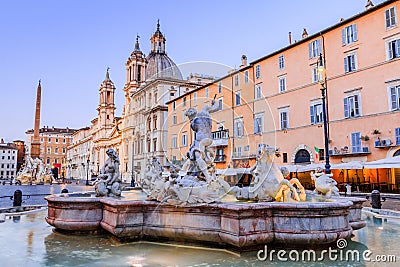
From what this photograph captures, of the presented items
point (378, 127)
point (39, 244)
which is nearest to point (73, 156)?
point (378, 127)

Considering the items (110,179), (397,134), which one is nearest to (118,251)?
(110,179)

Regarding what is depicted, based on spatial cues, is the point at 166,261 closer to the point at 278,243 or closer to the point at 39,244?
the point at 278,243

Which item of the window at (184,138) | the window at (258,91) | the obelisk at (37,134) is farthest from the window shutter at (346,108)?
the obelisk at (37,134)

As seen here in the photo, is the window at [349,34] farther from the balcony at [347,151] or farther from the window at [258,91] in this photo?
the window at [258,91]

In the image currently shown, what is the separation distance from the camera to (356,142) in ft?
77.4

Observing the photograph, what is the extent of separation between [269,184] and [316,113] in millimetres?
21370

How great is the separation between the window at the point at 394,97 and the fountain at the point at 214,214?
1750 centimetres

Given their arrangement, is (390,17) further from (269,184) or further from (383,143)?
(269,184)

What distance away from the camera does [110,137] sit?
7744 cm

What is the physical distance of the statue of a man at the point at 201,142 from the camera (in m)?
7.94

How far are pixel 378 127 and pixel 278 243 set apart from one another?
64.7 feet

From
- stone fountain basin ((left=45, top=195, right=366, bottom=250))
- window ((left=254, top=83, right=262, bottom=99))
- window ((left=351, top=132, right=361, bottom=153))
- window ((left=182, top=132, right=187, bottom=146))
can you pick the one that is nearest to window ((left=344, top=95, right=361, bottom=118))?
window ((left=351, top=132, right=361, bottom=153))

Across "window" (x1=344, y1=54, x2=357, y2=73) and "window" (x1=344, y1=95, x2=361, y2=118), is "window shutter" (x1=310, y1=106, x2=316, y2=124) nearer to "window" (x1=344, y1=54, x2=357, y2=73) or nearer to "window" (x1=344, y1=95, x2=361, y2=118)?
"window" (x1=344, y1=95, x2=361, y2=118)

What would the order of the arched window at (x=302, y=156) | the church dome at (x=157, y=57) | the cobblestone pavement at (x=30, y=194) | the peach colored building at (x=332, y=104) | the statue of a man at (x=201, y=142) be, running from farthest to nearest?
the church dome at (x=157, y=57), the arched window at (x=302, y=156), the peach colored building at (x=332, y=104), the cobblestone pavement at (x=30, y=194), the statue of a man at (x=201, y=142)
